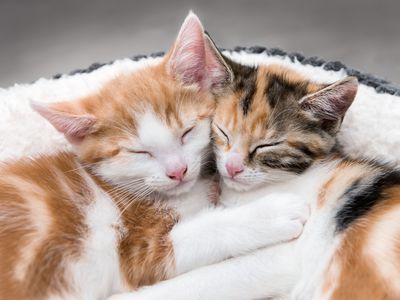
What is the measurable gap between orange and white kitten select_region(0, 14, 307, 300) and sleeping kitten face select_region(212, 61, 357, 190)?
6cm

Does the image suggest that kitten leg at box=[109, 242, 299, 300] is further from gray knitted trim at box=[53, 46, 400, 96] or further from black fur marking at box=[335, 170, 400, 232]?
gray knitted trim at box=[53, 46, 400, 96]

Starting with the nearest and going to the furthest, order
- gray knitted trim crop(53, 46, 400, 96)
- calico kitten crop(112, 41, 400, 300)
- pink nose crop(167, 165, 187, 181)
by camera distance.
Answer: calico kitten crop(112, 41, 400, 300), pink nose crop(167, 165, 187, 181), gray knitted trim crop(53, 46, 400, 96)

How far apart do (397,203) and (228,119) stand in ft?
1.41

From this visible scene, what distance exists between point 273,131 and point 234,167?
0.42ft

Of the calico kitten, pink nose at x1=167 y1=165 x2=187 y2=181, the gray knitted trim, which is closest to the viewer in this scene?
the calico kitten

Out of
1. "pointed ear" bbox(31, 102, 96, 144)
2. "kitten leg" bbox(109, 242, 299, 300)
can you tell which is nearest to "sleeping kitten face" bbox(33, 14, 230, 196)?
"pointed ear" bbox(31, 102, 96, 144)

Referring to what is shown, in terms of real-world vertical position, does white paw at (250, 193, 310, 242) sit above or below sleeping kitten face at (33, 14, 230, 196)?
below

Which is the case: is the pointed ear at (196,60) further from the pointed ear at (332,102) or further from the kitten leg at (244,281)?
the kitten leg at (244,281)

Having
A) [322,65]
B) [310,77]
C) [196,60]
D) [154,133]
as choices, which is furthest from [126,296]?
[322,65]

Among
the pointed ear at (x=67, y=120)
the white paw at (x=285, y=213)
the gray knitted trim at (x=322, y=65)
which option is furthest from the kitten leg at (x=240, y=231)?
the gray knitted trim at (x=322, y=65)

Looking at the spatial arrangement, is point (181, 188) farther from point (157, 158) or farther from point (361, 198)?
point (361, 198)

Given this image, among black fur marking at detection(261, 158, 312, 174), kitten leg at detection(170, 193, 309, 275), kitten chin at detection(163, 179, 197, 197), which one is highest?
black fur marking at detection(261, 158, 312, 174)

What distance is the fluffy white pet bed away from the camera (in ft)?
5.76

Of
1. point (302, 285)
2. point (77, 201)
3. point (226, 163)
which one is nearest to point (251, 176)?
point (226, 163)
